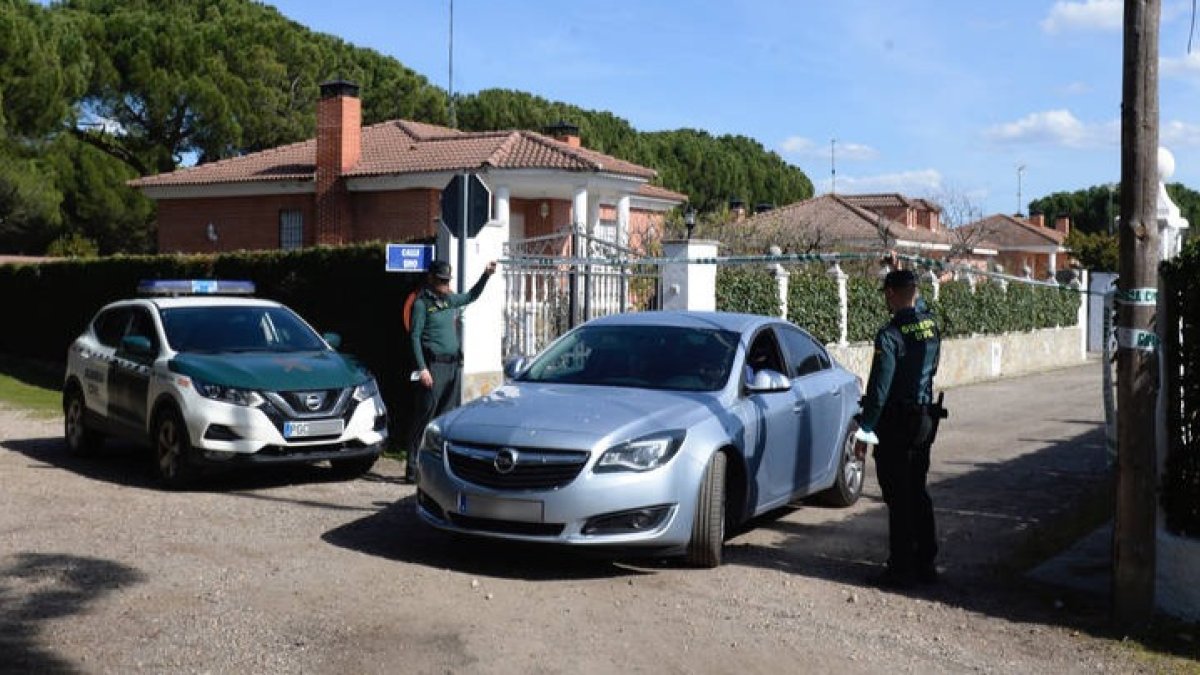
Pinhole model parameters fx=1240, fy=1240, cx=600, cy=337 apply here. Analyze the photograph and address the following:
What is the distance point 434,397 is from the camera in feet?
34.8

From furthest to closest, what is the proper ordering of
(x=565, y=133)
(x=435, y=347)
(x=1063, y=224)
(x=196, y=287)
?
(x=1063, y=224), (x=565, y=133), (x=196, y=287), (x=435, y=347)

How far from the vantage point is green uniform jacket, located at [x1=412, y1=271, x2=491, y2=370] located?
10523 mm

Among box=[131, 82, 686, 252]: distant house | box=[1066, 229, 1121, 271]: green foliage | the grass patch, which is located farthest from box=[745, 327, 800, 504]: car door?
box=[1066, 229, 1121, 271]: green foliage

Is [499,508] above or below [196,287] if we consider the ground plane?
below

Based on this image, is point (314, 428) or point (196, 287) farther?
point (196, 287)

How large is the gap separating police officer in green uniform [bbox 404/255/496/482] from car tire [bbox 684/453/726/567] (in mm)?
3692

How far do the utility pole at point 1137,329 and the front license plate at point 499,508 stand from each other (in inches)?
124

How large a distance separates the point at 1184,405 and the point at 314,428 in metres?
6.59

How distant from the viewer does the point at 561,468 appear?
7.11 metres

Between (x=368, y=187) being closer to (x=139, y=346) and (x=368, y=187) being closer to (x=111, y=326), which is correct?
(x=111, y=326)

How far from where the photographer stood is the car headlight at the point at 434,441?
7590 millimetres

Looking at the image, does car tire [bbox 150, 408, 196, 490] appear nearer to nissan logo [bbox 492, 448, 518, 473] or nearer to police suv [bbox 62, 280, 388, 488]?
police suv [bbox 62, 280, 388, 488]

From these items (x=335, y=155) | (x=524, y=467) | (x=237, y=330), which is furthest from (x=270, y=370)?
(x=335, y=155)

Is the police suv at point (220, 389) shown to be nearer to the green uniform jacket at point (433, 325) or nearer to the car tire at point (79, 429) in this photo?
the car tire at point (79, 429)
